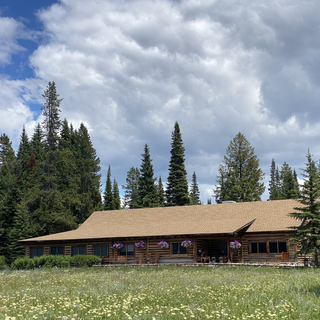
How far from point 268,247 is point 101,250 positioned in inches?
620

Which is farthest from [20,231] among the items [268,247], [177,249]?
[268,247]

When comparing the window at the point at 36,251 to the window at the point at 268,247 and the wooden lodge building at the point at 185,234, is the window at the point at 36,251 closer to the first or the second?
the wooden lodge building at the point at 185,234

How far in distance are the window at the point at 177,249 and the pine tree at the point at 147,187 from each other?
28.9 meters

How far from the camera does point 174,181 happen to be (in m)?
67.9

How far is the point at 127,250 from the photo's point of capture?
128ft

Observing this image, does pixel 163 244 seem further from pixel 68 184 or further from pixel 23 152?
pixel 23 152

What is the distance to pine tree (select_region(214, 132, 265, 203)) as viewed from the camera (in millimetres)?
57688

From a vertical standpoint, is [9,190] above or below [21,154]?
below

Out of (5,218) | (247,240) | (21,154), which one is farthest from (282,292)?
(21,154)

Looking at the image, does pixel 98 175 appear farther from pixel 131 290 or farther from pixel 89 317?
pixel 89 317

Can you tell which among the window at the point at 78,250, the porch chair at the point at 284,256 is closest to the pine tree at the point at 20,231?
the window at the point at 78,250

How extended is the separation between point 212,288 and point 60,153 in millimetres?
47580

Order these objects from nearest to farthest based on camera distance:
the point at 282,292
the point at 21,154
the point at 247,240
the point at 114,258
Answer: the point at 282,292 → the point at 247,240 → the point at 114,258 → the point at 21,154

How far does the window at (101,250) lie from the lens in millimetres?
39672
